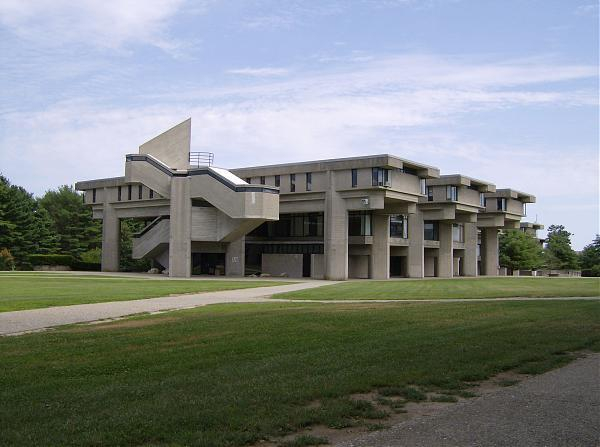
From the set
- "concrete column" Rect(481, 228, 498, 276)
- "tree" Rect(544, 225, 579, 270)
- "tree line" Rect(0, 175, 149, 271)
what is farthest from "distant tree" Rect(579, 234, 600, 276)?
"tree line" Rect(0, 175, 149, 271)

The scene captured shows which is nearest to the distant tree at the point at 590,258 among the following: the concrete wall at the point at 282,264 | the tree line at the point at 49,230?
the concrete wall at the point at 282,264

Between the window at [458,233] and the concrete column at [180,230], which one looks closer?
the concrete column at [180,230]

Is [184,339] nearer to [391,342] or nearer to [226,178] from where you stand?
[391,342]

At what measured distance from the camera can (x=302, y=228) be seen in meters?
78.1

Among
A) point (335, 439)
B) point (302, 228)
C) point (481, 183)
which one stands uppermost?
point (481, 183)

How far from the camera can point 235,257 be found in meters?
71.0

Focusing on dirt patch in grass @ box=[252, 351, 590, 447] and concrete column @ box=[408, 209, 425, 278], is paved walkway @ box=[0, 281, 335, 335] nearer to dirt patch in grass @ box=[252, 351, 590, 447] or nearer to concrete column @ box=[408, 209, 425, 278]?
dirt patch in grass @ box=[252, 351, 590, 447]

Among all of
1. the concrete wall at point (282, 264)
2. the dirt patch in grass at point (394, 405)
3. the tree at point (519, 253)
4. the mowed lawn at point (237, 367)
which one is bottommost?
the dirt patch in grass at point (394, 405)

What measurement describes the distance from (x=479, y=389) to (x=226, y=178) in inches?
2119

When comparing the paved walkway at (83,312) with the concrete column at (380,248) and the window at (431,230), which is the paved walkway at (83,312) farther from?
the window at (431,230)

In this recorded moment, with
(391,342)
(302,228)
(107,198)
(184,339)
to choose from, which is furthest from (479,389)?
(107,198)

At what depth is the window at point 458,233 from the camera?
9270cm

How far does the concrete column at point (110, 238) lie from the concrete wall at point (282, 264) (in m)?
17.8

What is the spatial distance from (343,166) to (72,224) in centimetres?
6140
